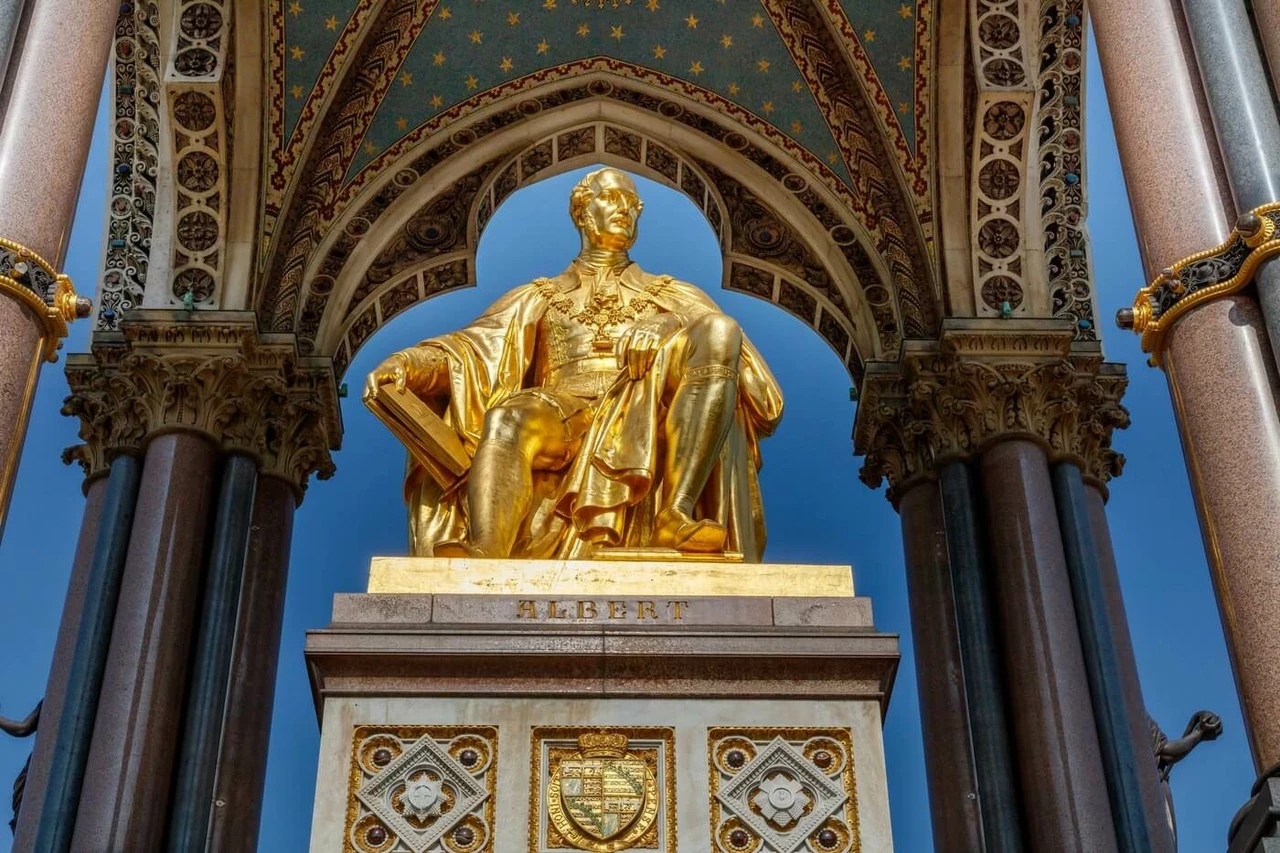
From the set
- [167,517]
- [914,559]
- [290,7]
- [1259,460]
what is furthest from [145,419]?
[1259,460]

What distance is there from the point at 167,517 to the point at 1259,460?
568cm

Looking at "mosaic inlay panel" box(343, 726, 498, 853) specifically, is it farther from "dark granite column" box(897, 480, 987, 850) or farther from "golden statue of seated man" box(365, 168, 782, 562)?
"dark granite column" box(897, 480, 987, 850)

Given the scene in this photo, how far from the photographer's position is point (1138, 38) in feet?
21.3

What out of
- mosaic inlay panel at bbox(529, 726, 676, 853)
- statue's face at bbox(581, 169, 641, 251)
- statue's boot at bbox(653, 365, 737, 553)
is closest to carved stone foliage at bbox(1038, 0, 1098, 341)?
statue's face at bbox(581, 169, 641, 251)

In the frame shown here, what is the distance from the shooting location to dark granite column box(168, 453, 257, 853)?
28.4 ft

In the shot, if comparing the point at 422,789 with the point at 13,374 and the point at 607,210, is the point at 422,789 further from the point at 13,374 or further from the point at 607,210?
the point at 607,210

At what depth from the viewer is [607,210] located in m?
8.64

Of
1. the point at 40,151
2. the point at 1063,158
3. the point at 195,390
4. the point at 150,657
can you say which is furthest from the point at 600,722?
the point at 1063,158

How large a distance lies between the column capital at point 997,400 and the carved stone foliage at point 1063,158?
0.51 metres

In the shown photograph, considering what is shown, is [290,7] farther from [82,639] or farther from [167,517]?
[82,639]

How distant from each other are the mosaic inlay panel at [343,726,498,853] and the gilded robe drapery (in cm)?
131

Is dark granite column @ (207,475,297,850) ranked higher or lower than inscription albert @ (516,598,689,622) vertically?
higher

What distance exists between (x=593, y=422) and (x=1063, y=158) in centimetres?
464

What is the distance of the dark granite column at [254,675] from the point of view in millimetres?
8977
